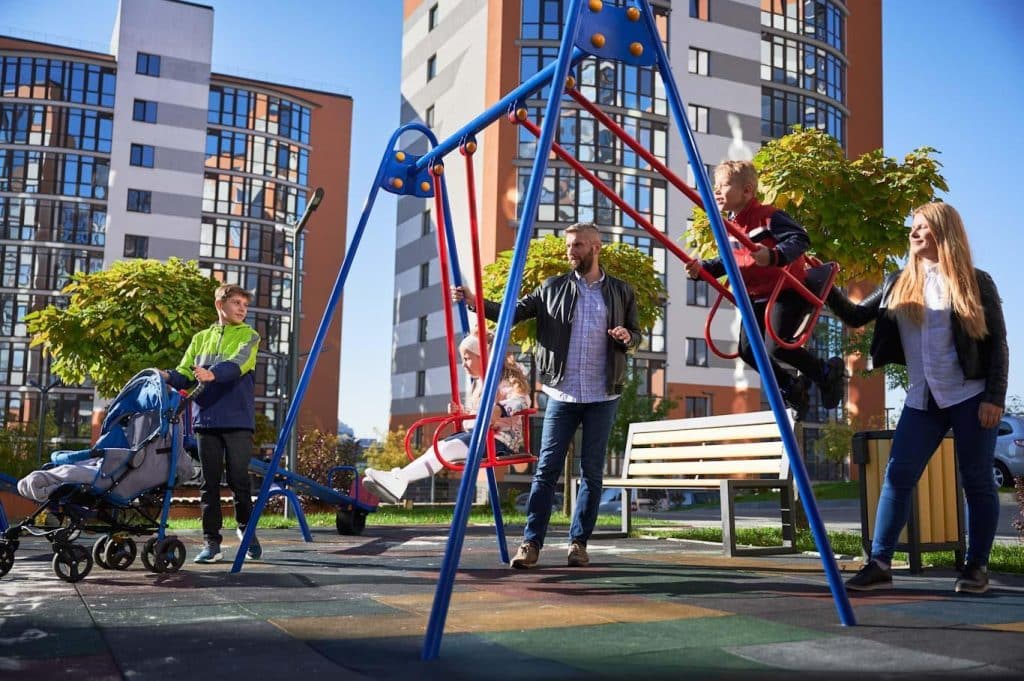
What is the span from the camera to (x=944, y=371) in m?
4.89

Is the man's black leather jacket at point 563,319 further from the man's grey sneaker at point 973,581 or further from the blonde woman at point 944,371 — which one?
the man's grey sneaker at point 973,581

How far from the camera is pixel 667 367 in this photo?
45.5 metres

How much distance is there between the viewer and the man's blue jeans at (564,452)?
6.09 m

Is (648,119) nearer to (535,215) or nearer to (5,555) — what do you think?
(5,555)

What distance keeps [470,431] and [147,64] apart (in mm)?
53415

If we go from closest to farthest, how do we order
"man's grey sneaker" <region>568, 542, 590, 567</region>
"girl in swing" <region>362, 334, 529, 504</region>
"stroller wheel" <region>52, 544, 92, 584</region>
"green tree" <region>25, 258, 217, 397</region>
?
"stroller wheel" <region>52, 544, 92, 584</region> → "man's grey sneaker" <region>568, 542, 590, 567</region> → "girl in swing" <region>362, 334, 529, 504</region> → "green tree" <region>25, 258, 217, 397</region>

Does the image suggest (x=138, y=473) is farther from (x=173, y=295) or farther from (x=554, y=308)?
(x=173, y=295)

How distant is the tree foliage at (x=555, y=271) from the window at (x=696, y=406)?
1070 inches

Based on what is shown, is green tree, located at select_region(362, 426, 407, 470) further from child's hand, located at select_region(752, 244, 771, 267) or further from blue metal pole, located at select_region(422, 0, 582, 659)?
blue metal pole, located at select_region(422, 0, 582, 659)

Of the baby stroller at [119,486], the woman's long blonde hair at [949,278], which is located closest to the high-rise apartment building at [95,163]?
the baby stroller at [119,486]

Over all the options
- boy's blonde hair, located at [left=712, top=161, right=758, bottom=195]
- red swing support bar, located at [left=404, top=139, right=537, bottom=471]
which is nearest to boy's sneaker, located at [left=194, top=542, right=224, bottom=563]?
red swing support bar, located at [left=404, top=139, right=537, bottom=471]

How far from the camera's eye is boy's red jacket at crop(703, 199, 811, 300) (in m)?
5.16

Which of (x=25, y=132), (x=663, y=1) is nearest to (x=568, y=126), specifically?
(x=663, y=1)

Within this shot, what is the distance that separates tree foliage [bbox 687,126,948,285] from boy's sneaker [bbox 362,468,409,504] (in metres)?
6.44
